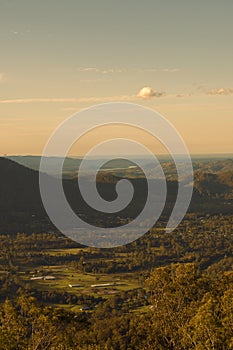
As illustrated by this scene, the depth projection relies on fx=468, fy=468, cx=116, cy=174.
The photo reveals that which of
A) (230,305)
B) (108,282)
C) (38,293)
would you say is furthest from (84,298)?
(230,305)

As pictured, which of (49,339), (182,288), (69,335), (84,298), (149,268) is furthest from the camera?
(149,268)

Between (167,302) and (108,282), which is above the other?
(167,302)

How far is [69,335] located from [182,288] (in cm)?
1401

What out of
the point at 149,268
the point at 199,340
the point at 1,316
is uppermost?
the point at 1,316

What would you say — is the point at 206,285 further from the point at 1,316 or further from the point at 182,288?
the point at 1,316

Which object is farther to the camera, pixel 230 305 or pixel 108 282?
pixel 108 282

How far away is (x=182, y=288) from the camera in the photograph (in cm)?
4769

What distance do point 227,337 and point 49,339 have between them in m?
14.0

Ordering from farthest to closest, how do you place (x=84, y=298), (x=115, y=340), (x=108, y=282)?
(x=108, y=282)
(x=84, y=298)
(x=115, y=340)

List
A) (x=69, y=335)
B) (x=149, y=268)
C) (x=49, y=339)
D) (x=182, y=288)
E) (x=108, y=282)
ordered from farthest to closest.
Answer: (x=149, y=268) → (x=108, y=282) → (x=182, y=288) → (x=69, y=335) → (x=49, y=339)

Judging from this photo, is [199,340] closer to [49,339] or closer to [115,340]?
[49,339]

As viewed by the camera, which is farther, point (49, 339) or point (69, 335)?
point (69, 335)

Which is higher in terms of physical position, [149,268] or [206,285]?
[206,285]

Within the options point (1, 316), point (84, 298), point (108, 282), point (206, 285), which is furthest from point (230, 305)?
point (108, 282)
